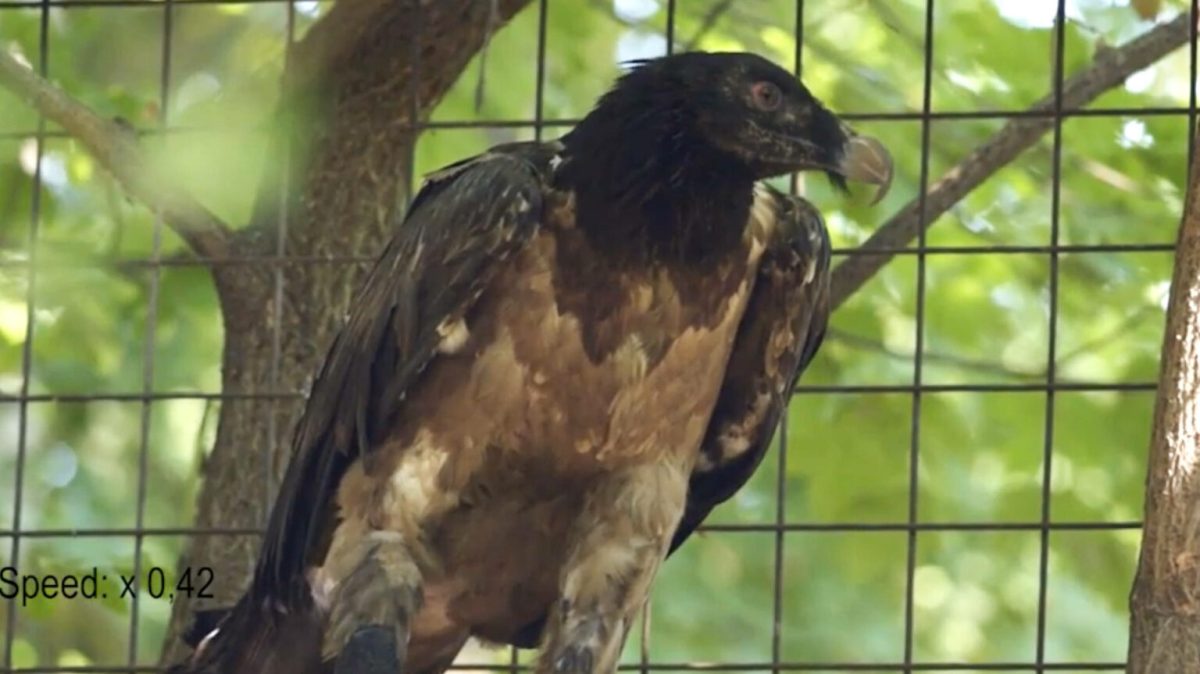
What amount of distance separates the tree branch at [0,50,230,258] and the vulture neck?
984 millimetres

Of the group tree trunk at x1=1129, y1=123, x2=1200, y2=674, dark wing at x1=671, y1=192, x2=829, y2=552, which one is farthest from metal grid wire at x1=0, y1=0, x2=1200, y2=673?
tree trunk at x1=1129, y1=123, x2=1200, y2=674

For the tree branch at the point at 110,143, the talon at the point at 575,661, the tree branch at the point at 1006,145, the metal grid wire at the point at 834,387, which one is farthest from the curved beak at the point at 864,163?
the tree branch at the point at 110,143

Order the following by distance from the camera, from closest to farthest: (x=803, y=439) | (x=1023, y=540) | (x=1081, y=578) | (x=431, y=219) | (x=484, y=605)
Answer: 1. (x=431, y=219)
2. (x=484, y=605)
3. (x=803, y=439)
4. (x=1081, y=578)
5. (x=1023, y=540)

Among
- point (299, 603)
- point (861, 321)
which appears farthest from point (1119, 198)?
point (299, 603)

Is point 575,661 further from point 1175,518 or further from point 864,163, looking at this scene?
point 1175,518

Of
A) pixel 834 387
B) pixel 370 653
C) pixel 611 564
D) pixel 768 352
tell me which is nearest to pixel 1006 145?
pixel 834 387

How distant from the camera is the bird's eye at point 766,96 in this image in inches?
160

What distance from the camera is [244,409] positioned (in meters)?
Result: 4.82

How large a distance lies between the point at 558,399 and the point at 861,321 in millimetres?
1614

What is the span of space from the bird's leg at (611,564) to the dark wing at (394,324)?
0.42 metres

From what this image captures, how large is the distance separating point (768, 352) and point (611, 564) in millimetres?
495

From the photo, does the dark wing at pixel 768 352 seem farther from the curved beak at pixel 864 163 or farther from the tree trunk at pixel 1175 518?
the tree trunk at pixel 1175 518

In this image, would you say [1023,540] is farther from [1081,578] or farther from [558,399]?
[558,399]

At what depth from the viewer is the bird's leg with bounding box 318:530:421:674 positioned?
3.96 meters
